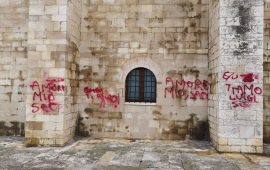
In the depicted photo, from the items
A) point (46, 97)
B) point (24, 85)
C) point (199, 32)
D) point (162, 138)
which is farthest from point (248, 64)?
point (24, 85)

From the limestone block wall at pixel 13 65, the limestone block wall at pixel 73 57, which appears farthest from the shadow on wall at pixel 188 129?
the limestone block wall at pixel 13 65

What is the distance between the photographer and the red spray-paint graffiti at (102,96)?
945cm

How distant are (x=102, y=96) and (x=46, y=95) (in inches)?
74.6

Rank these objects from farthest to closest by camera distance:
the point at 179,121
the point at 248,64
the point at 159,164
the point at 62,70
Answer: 1. the point at 179,121
2. the point at 62,70
3. the point at 248,64
4. the point at 159,164

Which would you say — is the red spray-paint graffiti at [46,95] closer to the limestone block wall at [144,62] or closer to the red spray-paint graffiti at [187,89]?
the limestone block wall at [144,62]

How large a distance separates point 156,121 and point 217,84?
7.77 ft

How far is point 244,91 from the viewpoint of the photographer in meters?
7.67

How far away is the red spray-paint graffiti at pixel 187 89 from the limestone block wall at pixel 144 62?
0.03 m

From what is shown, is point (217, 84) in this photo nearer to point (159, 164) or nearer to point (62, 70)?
point (159, 164)

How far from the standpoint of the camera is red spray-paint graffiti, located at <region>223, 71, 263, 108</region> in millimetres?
7641

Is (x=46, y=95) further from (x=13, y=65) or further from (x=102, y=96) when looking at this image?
(x=13, y=65)

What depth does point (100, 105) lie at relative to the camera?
31.2 ft

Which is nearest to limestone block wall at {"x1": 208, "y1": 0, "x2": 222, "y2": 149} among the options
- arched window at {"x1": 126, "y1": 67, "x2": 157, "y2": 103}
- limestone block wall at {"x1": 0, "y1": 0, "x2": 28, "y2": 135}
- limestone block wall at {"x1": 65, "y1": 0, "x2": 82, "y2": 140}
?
arched window at {"x1": 126, "y1": 67, "x2": 157, "y2": 103}

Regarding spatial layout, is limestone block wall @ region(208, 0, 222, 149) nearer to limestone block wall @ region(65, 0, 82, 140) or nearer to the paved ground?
the paved ground
